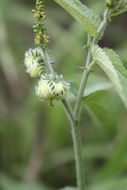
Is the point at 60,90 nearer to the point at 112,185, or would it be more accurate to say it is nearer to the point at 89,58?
the point at 89,58

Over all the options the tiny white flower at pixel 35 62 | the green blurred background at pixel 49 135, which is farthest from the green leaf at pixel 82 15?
the green blurred background at pixel 49 135

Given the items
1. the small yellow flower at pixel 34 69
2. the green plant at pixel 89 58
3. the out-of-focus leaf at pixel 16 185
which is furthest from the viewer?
the out-of-focus leaf at pixel 16 185

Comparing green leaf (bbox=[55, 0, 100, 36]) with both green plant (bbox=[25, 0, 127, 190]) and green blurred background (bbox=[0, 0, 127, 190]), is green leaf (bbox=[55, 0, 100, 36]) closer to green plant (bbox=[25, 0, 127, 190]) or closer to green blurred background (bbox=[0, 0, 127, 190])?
green plant (bbox=[25, 0, 127, 190])

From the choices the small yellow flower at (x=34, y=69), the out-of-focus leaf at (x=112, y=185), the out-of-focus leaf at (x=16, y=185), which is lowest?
the out-of-focus leaf at (x=16, y=185)

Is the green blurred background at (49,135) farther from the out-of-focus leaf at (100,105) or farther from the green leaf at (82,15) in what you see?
the green leaf at (82,15)

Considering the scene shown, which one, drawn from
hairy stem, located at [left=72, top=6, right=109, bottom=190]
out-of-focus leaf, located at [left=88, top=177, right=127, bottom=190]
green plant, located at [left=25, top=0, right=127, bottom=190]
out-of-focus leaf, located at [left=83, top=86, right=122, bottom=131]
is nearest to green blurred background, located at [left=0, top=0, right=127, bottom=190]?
out-of-focus leaf, located at [left=88, top=177, right=127, bottom=190]

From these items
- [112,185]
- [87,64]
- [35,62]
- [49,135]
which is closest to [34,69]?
[35,62]
